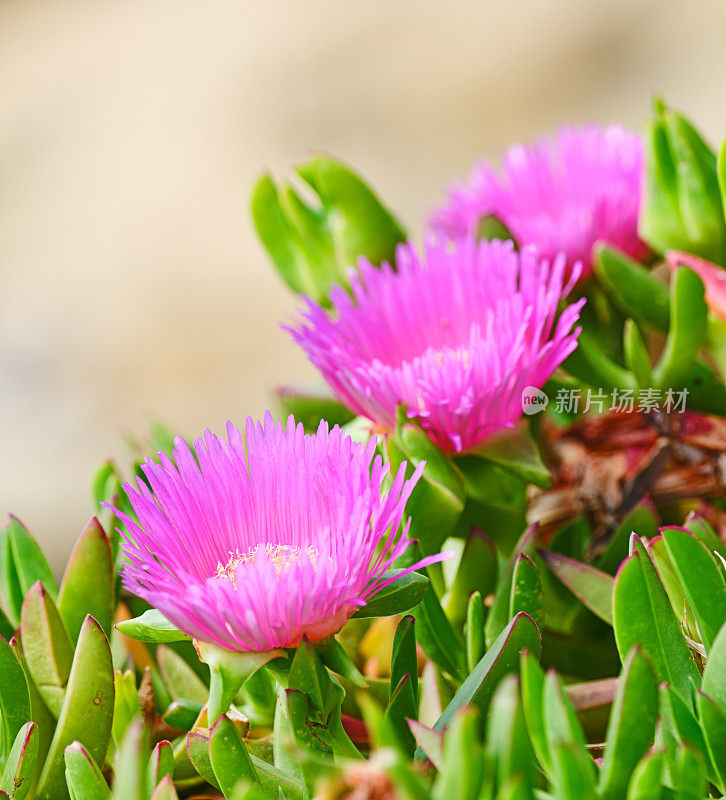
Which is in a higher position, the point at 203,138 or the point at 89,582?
the point at 203,138

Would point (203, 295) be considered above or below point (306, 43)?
below

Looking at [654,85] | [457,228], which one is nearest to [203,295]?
[654,85]

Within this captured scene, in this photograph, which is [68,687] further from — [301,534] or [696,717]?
[696,717]

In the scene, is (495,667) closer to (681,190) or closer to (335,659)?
(335,659)

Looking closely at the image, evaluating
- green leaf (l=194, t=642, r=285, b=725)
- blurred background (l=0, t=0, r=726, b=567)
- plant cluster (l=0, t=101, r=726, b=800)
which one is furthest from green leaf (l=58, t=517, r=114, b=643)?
blurred background (l=0, t=0, r=726, b=567)

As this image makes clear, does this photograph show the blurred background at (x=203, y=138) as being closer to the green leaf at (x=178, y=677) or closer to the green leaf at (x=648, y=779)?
the green leaf at (x=178, y=677)

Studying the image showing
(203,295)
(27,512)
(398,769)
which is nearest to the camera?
(398,769)

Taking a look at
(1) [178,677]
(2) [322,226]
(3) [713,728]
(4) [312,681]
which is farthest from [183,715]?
(2) [322,226]
